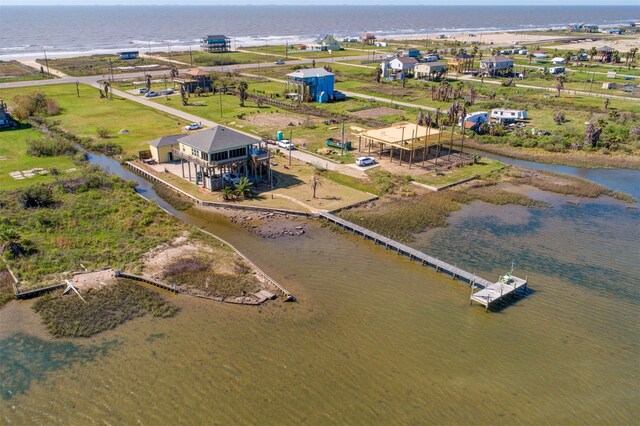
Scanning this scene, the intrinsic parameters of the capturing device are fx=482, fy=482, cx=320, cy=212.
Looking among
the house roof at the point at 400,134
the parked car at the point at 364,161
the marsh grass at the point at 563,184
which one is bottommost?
the marsh grass at the point at 563,184

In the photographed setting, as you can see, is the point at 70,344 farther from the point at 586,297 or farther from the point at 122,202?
the point at 586,297

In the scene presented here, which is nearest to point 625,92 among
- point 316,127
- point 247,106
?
point 316,127

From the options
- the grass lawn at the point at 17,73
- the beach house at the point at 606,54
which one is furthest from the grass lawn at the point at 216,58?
the beach house at the point at 606,54

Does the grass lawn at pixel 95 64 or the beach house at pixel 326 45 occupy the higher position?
the beach house at pixel 326 45

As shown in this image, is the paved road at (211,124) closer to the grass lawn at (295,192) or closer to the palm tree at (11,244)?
the grass lawn at (295,192)

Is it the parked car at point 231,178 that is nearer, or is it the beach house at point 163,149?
the parked car at point 231,178

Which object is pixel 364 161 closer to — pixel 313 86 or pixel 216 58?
pixel 313 86
